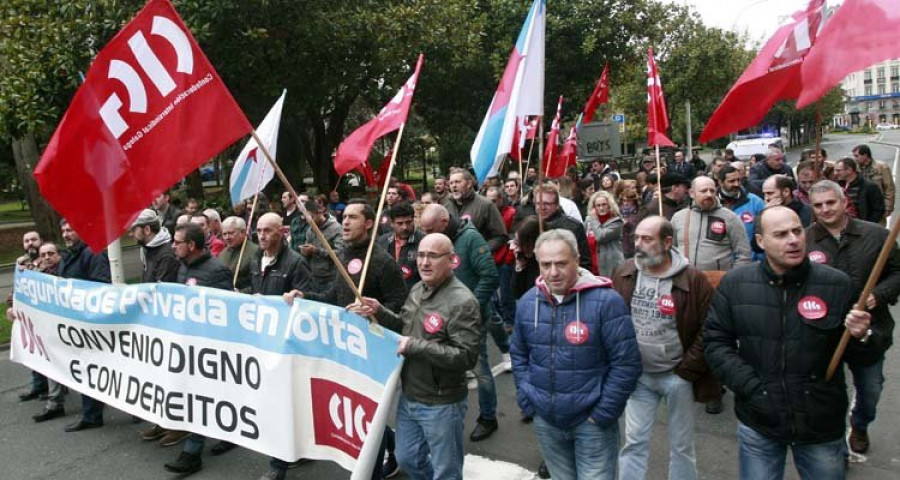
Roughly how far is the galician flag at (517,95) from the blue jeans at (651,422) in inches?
90.0

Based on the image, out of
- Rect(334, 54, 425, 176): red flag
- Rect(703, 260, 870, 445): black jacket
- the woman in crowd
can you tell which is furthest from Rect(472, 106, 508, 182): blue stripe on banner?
Rect(703, 260, 870, 445): black jacket

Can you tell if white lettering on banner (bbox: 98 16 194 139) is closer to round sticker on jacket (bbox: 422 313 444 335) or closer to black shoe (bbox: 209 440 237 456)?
round sticker on jacket (bbox: 422 313 444 335)

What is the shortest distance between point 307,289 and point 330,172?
→ 1818 cm

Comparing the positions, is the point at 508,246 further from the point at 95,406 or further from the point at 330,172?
the point at 330,172

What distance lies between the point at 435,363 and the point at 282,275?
77.2 inches

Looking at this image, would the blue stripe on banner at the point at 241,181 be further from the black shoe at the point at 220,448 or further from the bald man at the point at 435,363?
the bald man at the point at 435,363

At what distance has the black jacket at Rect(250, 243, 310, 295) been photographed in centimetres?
504

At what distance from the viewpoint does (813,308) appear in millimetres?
2914

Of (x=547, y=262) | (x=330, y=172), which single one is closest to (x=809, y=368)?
(x=547, y=262)

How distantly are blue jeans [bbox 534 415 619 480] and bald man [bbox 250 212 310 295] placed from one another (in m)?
2.32

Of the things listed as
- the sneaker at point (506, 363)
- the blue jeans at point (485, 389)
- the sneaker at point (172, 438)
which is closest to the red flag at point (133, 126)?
the sneaker at point (172, 438)

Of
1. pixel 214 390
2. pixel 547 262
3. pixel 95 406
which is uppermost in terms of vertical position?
pixel 547 262

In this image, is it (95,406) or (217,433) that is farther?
(95,406)

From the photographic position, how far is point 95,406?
19.4 ft
